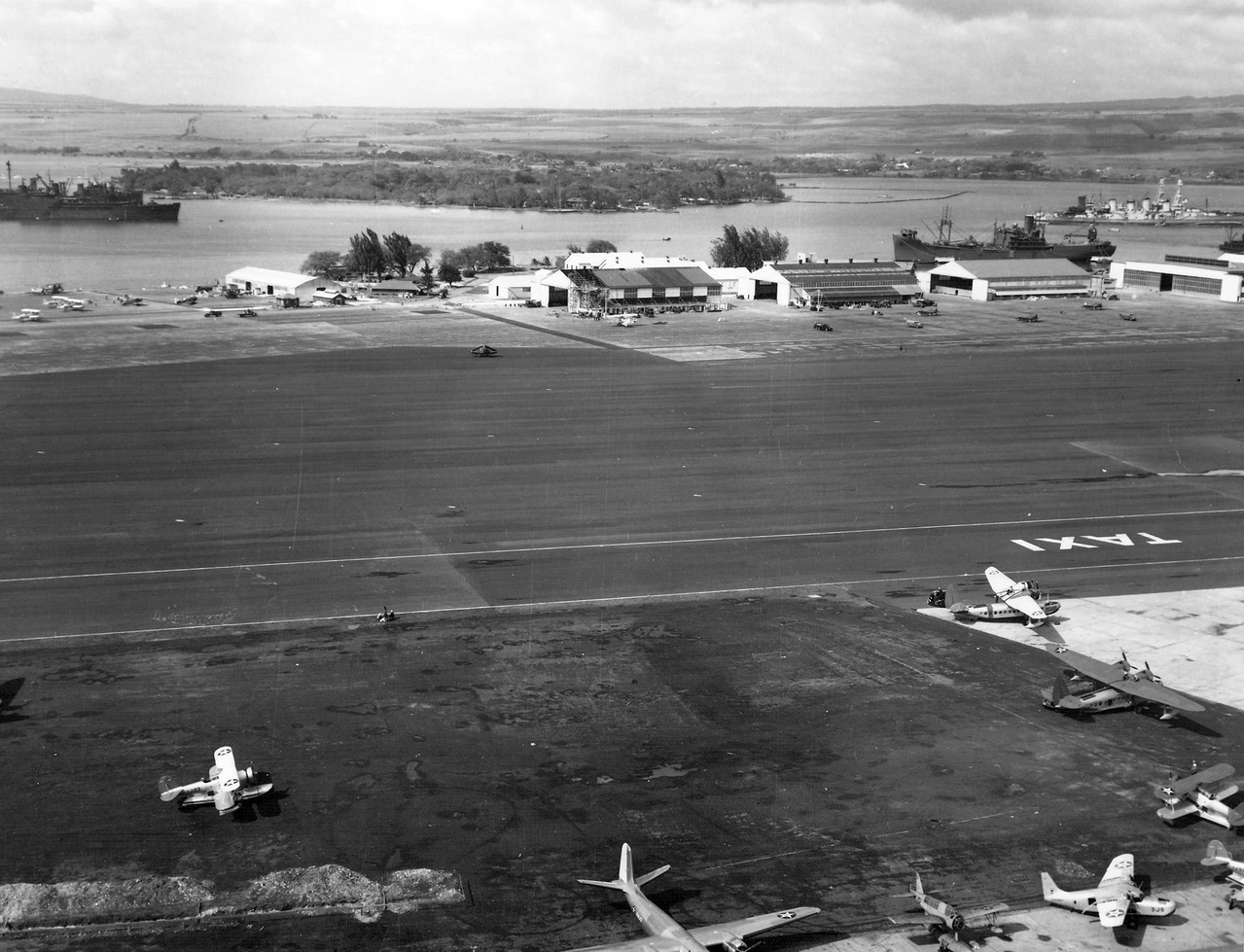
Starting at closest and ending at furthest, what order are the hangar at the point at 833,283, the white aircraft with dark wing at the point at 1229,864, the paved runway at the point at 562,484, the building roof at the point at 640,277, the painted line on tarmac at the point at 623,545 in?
the white aircraft with dark wing at the point at 1229,864, the painted line on tarmac at the point at 623,545, the paved runway at the point at 562,484, the building roof at the point at 640,277, the hangar at the point at 833,283

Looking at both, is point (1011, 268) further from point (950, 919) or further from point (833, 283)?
point (950, 919)

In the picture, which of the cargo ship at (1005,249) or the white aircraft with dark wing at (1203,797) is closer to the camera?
the white aircraft with dark wing at (1203,797)

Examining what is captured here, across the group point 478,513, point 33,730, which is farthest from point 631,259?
point 33,730

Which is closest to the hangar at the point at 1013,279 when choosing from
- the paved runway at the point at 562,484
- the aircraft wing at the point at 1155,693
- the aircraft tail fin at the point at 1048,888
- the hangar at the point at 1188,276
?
the hangar at the point at 1188,276

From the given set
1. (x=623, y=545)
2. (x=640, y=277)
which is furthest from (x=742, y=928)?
(x=640, y=277)

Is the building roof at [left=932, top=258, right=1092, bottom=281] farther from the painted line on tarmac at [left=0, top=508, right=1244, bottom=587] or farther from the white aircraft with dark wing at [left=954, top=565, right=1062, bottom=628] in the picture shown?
the white aircraft with dark wing at [left=954, top=565, right=1062, bottom=628]

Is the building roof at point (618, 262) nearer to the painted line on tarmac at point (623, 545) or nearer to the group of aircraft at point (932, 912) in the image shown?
the painted line on tarmac at point (623, 545)

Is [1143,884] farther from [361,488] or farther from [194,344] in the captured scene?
[194,344]
